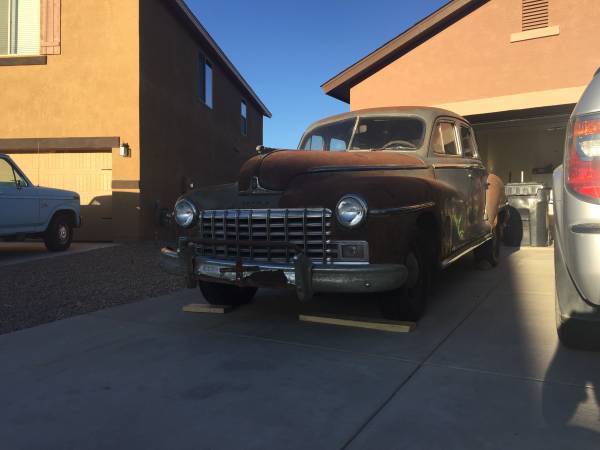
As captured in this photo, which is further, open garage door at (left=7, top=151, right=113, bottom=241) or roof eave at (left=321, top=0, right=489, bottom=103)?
open garage door at (left=7, top=151, right=113, bottom=241)

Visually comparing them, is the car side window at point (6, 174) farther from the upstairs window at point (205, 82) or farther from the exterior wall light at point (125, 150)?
the upstairs window at point (205, 82)

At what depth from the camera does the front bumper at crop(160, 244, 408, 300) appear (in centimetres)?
326

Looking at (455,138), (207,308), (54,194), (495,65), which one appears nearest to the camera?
(207,308)

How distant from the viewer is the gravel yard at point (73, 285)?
4.94m

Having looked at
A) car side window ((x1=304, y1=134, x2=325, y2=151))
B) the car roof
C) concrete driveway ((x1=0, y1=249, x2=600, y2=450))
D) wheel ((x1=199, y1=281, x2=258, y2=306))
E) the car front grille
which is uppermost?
the car roof

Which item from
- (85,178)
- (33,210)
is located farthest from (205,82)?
(33,210)

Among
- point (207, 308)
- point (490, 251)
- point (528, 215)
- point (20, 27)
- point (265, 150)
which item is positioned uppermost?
point (20, 27)

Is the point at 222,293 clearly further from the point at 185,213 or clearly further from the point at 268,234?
the point at 268,234

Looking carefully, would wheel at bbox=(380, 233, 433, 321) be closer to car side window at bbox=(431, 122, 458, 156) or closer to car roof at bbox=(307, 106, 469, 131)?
car side window at bbox=(431, 122, 458, 156)

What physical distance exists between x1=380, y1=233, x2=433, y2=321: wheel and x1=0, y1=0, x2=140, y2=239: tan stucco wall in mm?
8375

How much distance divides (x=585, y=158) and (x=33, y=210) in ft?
29.9

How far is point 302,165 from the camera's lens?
390cm

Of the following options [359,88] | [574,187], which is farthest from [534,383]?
[359,88]

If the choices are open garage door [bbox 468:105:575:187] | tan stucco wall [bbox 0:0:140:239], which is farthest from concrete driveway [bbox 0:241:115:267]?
open garage door [bbox 468:105:575:187]
